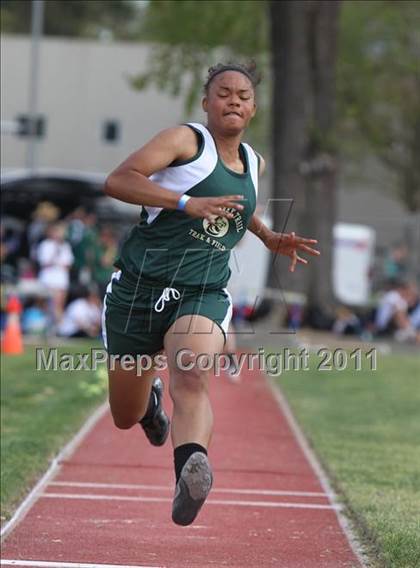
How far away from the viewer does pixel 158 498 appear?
8.25 meters

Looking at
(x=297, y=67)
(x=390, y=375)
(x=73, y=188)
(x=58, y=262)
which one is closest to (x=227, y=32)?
(x=297, y=67)

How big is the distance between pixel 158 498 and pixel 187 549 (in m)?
1.51

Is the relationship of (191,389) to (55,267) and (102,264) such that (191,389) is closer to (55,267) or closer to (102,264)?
(55,267)

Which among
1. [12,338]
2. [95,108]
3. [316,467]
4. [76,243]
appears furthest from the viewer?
[95,108]

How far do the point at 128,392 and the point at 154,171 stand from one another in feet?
4.37

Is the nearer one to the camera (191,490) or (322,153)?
(191,490)

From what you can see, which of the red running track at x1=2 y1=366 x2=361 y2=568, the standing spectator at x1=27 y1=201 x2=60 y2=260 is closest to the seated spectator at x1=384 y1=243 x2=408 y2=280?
the standing spectator at x1=27 y1=201 x2=60 y2=260

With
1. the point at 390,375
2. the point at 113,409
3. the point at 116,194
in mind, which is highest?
the point at 116,194

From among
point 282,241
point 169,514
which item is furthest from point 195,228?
point 169,514

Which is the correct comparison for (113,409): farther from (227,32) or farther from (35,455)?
(227,32)

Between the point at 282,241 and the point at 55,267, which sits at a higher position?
the point at 282,241

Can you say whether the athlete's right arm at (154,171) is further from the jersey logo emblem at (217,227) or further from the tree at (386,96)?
the tree at (386,96)

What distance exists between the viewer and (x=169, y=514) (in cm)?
768

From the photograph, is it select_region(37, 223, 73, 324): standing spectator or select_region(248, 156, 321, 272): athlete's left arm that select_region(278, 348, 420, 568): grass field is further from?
select_region(37, 223, 73, 324): standing spectator
